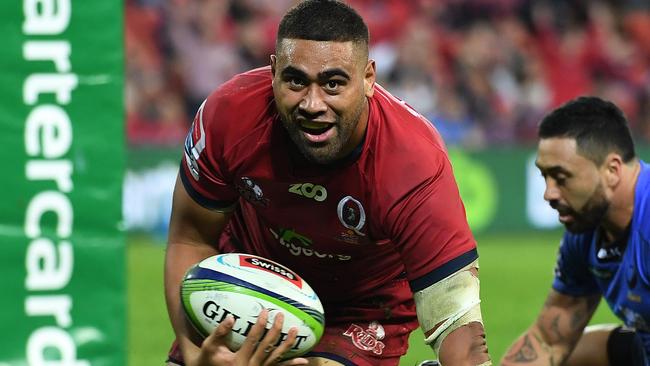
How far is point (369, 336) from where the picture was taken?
17.6 feet

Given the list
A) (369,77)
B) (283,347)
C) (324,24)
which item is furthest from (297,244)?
(324,24)

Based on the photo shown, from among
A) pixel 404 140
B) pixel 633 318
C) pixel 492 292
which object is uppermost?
pixel 404 140

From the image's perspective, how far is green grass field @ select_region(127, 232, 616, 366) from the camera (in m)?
8.84

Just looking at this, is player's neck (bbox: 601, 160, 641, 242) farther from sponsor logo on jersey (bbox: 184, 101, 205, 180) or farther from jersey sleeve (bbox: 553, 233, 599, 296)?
sponsor logo on jersey (bbox: 184, 101, 205, 180)

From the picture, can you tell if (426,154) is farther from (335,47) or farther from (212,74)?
(212,74)

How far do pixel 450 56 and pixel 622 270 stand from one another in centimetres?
1060

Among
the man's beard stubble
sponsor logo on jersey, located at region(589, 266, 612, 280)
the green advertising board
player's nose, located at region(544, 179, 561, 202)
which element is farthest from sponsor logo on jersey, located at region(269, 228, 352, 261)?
sponsor logo on jersey, located at region(589, 266, 612, 280)

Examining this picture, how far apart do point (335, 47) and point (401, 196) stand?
2.03 feet

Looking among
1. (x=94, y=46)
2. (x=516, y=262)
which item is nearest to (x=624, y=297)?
(x=94, y=46)

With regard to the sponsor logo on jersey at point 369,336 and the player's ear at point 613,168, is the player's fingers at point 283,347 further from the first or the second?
the player's ear at point 613,168

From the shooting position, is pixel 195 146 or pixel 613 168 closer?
pixel 195 146

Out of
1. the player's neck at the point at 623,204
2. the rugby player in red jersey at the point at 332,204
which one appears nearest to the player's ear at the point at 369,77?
the rugby player in red jersey at the point at 332,204

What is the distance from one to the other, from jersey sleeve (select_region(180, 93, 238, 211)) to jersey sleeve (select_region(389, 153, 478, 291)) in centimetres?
→ 79

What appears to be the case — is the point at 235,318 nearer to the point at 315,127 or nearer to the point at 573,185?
the point at 315,127
